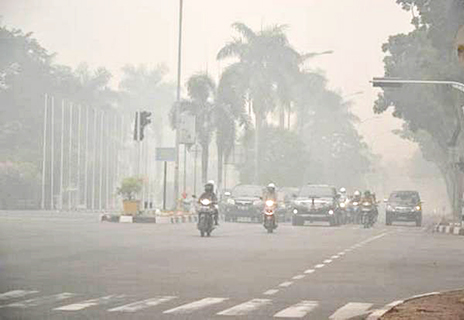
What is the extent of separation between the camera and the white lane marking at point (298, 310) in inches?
505

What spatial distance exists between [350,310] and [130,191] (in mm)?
39015

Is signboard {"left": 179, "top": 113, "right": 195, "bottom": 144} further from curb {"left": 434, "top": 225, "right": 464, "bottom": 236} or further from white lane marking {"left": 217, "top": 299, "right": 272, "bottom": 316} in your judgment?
white lane marking {"left": 217, "top": 299, "right": 272, "bottom": 316}

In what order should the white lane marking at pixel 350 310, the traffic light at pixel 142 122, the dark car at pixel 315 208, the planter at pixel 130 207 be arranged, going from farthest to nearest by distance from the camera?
the dark car at pixel 315 208
the planter at pixel 130 207
the traffic light at pixel 142 122
the white lane marking at pixel 350 310

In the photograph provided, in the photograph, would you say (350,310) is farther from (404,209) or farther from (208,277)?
(404,209)

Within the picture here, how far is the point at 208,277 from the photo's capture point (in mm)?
18125

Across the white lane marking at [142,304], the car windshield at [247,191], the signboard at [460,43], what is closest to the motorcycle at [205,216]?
the white lane marking at [142,304]

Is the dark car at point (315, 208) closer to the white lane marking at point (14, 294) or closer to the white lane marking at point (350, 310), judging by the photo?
the white lane marking at point (14, 294)

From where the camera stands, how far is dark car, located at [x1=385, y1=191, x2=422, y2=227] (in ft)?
195

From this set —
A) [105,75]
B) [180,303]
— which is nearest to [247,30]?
[105,75]

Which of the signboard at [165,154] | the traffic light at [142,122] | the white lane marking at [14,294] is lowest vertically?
the white lane marking at [14,294]

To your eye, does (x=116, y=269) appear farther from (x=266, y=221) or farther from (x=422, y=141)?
(x=422, y=141)

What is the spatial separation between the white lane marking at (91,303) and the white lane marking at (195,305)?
1.00 metres

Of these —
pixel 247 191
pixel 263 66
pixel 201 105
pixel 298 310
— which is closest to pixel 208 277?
pixel 298 310

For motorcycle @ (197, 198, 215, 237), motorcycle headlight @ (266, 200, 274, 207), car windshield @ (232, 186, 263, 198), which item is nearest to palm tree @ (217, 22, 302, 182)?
car windshield @ (232, 186, 263, 198)
